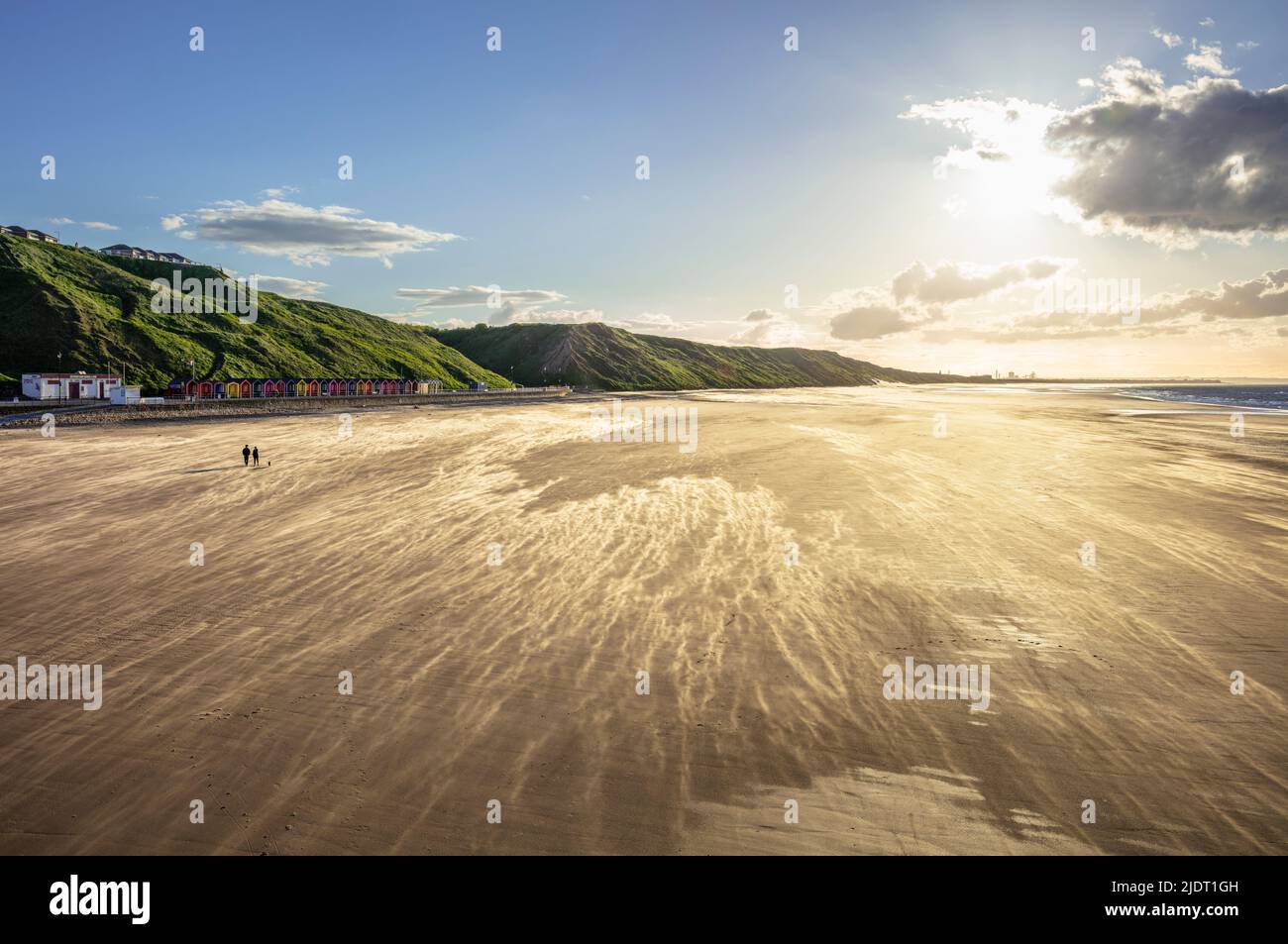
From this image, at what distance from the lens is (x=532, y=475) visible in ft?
86.9

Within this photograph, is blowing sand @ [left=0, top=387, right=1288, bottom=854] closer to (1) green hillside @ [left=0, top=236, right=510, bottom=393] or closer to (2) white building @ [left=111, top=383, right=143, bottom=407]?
(2) white building @ [left=111, top=383, right=143, bottom=407]

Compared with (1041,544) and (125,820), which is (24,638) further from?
(1041,544)

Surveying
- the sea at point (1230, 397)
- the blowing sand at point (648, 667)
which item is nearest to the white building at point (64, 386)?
the blowing sand at point (648, 667)

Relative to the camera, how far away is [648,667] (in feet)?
33.1

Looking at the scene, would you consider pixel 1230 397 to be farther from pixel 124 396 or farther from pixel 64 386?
pixel 64 386

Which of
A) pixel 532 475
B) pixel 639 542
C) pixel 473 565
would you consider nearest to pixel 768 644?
pixel 639 542

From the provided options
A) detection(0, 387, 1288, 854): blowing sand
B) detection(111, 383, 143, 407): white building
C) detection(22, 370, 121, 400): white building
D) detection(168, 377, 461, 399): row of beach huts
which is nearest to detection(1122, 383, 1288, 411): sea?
detection(0, 387, 1288, 854): blowing sand

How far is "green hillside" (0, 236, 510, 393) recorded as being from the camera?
3374 inches

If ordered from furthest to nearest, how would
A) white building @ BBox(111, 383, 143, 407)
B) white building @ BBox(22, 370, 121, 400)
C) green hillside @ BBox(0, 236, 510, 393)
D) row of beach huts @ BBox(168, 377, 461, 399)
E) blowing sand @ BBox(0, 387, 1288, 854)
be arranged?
green hillside @ BBox(0, 236, 510, 393)
row of beach huts @ BBox(168, 377, 461, 399)
white building @ BBox(22, 370, 121, 400)
white building @ BBox(111, 383, 143, 407)
blowing sand @ BBox(0, 387, 1288, 854)

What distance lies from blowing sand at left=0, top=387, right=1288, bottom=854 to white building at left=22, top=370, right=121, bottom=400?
188 ft

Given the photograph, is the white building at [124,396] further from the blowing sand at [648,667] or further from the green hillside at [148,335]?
the blowing sand at [648,667]

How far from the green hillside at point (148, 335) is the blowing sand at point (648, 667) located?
86.2m

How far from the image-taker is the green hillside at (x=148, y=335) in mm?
85688

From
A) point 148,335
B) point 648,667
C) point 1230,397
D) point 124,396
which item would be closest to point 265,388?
point 124,396
